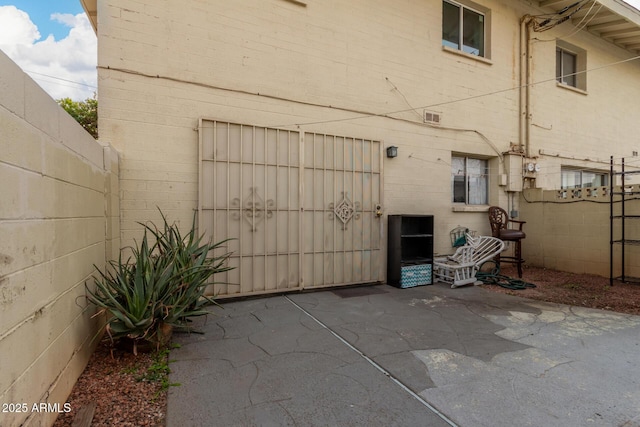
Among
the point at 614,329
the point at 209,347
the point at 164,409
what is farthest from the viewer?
the point at 614,329

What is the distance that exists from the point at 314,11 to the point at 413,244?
435cm

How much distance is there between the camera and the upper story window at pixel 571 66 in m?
7.83

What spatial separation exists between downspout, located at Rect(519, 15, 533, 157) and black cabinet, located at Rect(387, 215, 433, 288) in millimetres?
3433

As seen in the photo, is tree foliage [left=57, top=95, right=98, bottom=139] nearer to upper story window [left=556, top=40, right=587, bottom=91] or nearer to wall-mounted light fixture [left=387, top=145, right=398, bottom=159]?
wall-mounted light fixture [left=387, top=145, right=398, bottom=159]

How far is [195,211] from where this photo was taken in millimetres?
4137

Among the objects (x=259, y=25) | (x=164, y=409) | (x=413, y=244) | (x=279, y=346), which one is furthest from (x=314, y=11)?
(x=164, y=409)

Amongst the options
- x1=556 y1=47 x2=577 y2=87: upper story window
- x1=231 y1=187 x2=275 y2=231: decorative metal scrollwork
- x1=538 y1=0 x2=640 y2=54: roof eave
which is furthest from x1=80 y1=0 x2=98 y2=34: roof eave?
x1=556 y1=47 x2=577 y2=87: upper story window

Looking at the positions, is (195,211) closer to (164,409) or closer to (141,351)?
(141,351)

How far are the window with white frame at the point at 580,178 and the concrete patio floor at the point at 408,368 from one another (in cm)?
530

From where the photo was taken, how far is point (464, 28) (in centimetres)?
659

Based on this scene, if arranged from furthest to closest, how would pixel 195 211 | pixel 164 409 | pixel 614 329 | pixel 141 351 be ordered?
pixel 195 211
pixel 614 329
pixel 141 351
pixel 164 409

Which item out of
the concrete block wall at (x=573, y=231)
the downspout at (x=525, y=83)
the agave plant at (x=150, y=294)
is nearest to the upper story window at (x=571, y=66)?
the downspout at (x=525, y=83)

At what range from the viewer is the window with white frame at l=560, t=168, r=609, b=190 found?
7.90 meters

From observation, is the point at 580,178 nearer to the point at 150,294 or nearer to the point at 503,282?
the point at 503,282
